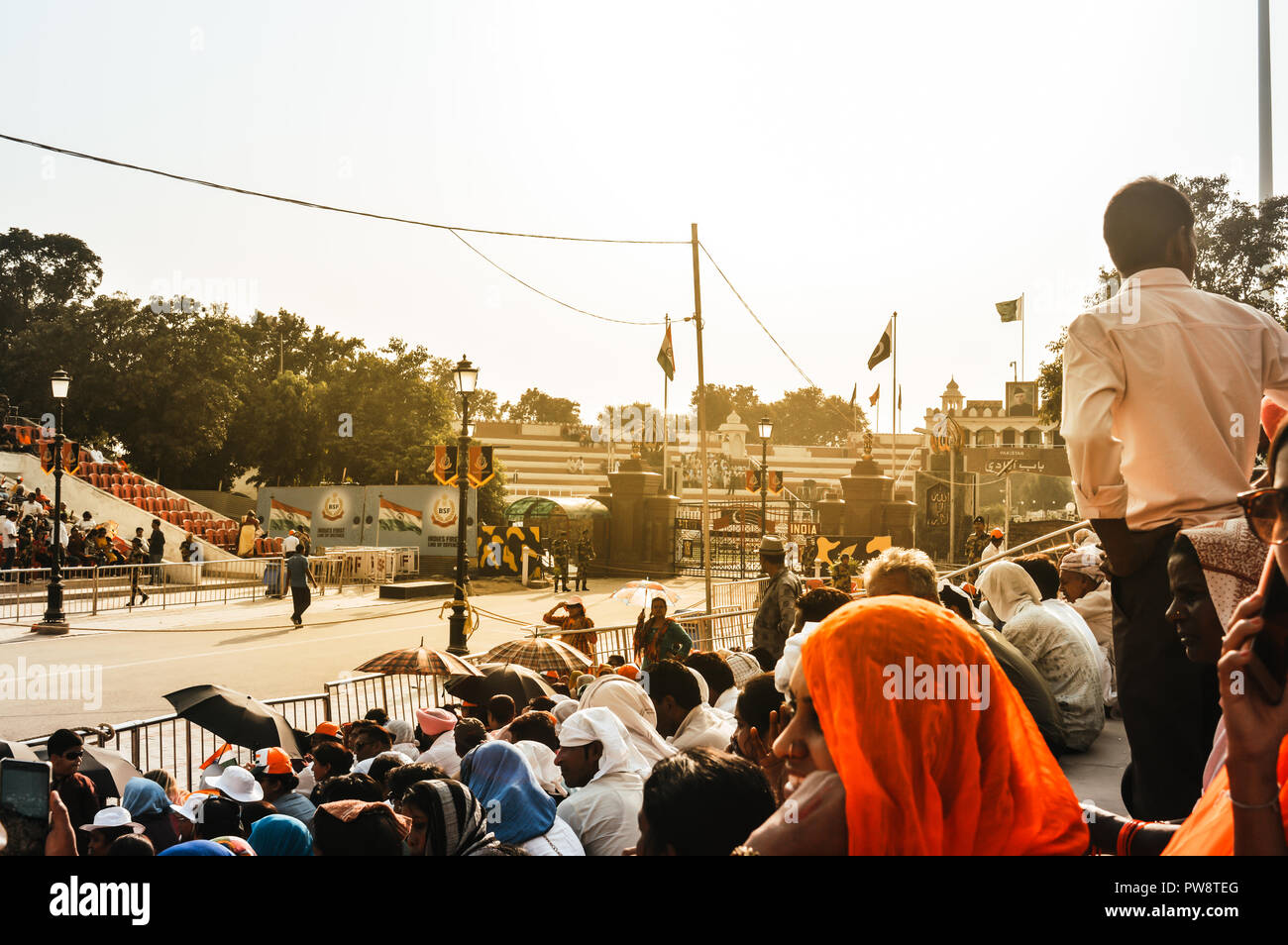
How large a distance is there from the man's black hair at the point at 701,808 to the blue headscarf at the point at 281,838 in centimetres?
190

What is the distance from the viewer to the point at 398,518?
108ft

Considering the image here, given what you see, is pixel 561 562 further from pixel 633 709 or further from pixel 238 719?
pixel 633 709

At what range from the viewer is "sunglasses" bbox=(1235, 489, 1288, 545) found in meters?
1.59

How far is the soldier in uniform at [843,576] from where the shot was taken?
41.5ft

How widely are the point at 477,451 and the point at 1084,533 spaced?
11.3m

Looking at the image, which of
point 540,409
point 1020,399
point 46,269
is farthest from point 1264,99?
point 540,409

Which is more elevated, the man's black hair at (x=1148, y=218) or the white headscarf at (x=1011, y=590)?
the man's black hair at (x=1148, y=218)

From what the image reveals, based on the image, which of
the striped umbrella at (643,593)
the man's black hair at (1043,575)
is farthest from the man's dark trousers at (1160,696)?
the striped umbrella at (643,593)

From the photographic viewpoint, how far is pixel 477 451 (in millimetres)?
19109

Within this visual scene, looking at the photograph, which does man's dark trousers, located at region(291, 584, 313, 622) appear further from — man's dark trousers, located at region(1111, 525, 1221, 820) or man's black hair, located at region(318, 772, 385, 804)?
man's dark trousers, located at region(1111, 525, 1221, 820)

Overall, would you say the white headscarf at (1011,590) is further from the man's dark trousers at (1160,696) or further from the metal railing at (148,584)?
the metal railing at (148,584)

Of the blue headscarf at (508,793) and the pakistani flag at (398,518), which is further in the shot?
the pakistani flag at (398,518)

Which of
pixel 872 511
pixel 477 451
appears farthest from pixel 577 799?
pixel 872 511
